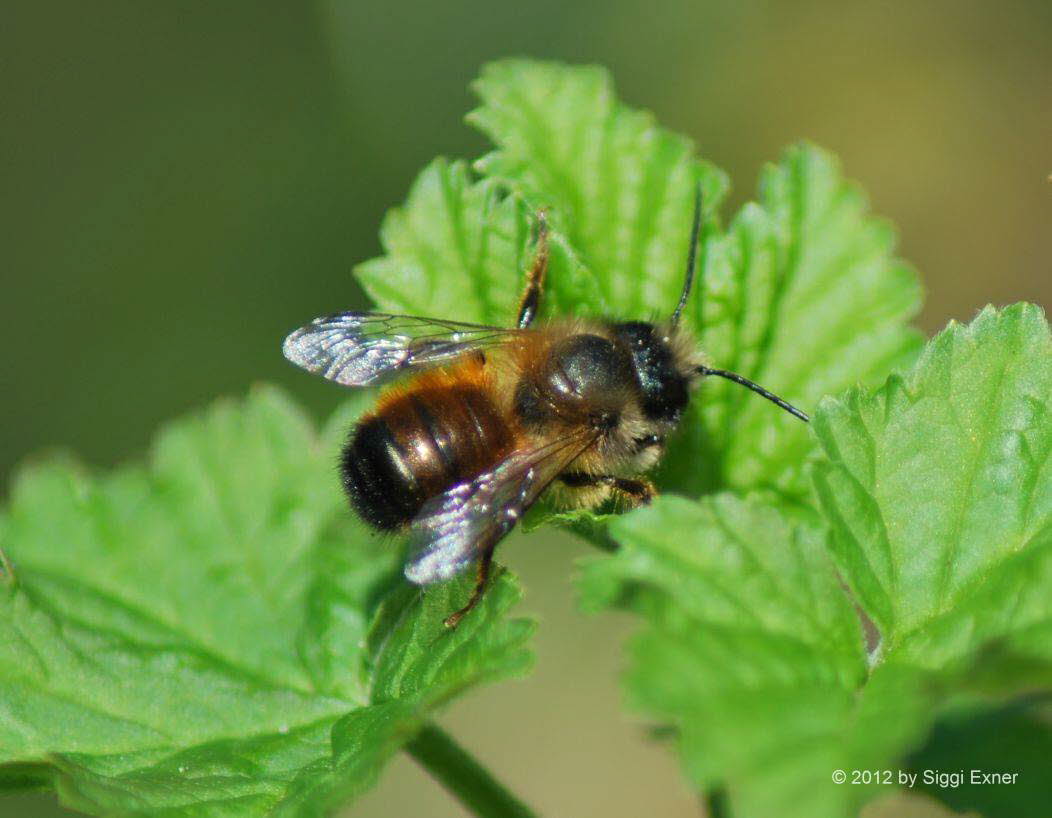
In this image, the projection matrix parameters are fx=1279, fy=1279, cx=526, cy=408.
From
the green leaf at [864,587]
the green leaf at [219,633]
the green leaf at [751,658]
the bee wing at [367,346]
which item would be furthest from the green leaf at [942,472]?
the bee wing at [367,346]

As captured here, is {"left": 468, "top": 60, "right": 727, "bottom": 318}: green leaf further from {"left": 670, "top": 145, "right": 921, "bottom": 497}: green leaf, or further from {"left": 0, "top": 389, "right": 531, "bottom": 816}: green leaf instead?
{"left": 0, "top": 389, "right": 531, "bottom": 816}: green leaf

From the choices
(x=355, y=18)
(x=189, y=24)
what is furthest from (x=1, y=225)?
(x=355, y=18)

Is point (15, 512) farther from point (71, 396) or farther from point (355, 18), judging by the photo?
point (355, 18)

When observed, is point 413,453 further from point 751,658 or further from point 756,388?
point 751,658

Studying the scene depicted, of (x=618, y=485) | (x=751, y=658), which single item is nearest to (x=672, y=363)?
(x=618, y=485)

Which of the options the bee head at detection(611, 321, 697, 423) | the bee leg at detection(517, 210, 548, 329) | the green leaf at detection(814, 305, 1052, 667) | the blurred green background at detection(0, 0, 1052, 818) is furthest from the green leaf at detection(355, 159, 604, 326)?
the blurred green background at detection(0, 0, 1052, 818)

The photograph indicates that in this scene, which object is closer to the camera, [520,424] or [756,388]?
[756,388]
